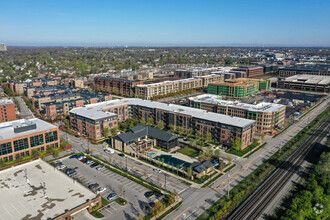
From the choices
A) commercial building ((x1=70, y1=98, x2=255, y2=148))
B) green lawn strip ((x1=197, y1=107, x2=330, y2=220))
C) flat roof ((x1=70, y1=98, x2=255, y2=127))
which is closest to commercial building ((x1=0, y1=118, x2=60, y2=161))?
commercial building ((x1=70, y1=98, x2=255, y2=148))

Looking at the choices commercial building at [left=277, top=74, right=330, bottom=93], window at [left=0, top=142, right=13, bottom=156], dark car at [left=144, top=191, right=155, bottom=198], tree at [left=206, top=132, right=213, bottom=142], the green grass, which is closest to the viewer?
dark car at [left=144, top=191, right=155, bottom=198]

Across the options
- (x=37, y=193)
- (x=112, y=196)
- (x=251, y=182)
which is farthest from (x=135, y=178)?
(x=251, y=182)

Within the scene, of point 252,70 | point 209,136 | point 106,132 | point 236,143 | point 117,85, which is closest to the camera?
point 236,143

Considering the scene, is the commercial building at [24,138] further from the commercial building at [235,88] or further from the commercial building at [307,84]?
the commercial building at [307,84]

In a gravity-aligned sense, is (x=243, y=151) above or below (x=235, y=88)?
below

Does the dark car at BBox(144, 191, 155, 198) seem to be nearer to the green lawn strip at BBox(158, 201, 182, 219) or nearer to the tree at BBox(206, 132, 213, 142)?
the green lawn strip at BBox(158, 201, 182, 219)

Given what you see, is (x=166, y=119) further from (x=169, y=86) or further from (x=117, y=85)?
(x=117, y=85)

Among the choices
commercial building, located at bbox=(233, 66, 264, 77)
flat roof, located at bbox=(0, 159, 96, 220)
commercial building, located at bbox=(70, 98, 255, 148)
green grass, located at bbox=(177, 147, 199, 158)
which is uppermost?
commercial building, located at bbox=(233, 66, 264, 77)

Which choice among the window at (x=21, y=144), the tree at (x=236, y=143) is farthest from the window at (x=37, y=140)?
the tree at (x=236, y=143)
